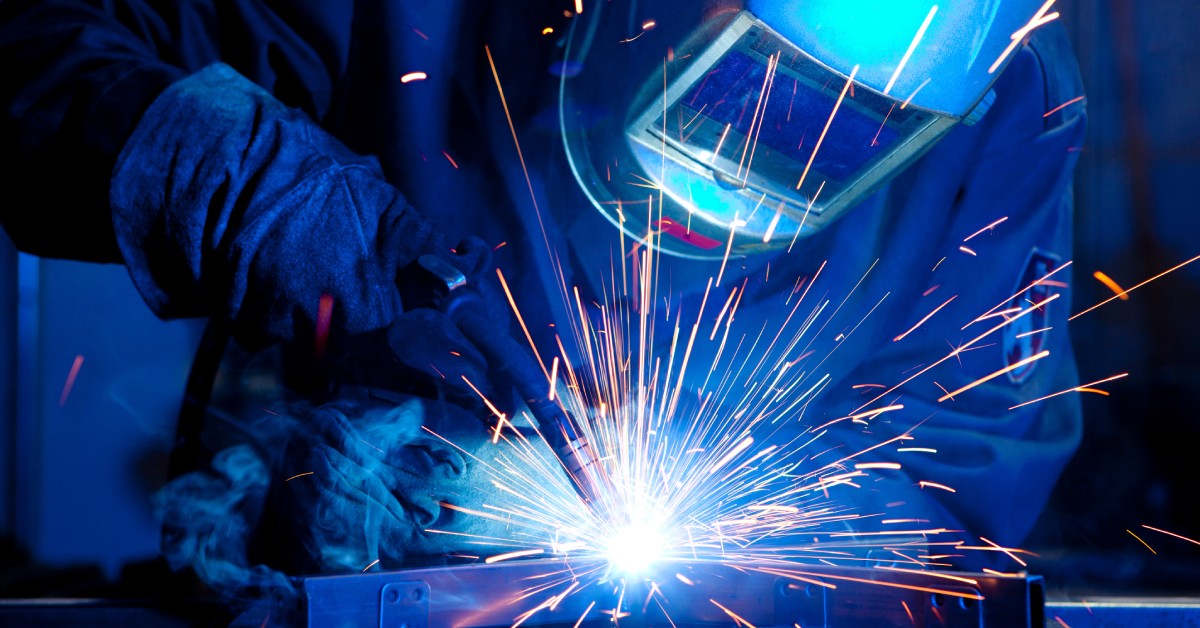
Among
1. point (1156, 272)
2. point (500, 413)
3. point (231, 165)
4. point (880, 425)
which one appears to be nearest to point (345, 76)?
point (231, 165)

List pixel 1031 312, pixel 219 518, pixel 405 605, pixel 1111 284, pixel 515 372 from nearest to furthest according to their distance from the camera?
pixel 405 605 → pixel 515 372 → pixel 219 518 → pixel 1031 312 → pixel 1111 284

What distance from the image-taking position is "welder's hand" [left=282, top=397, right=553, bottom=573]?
0.80m

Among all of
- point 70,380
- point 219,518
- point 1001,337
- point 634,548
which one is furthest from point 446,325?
point 70,380

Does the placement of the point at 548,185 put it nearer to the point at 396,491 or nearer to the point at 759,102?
the point at 759,102

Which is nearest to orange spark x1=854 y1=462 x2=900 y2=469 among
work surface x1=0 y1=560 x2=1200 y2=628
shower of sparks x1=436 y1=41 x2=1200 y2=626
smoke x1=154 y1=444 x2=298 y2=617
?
shower of sparks x1=436 y1=41 x2=1200 y2=626

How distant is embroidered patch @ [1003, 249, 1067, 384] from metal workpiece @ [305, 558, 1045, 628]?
2.53 feet

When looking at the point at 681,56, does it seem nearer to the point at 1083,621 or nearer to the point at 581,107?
the point at 581,107

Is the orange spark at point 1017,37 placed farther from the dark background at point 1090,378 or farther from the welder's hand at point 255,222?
the dark background at point 1090,378

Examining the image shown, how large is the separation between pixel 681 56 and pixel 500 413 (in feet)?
1.59

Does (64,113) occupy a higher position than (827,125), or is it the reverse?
(827,125)

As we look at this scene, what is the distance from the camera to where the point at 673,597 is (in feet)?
2.43

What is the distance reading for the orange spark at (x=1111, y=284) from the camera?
2275 millimetres

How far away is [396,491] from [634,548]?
1.00 ft

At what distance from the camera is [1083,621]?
91 cm
